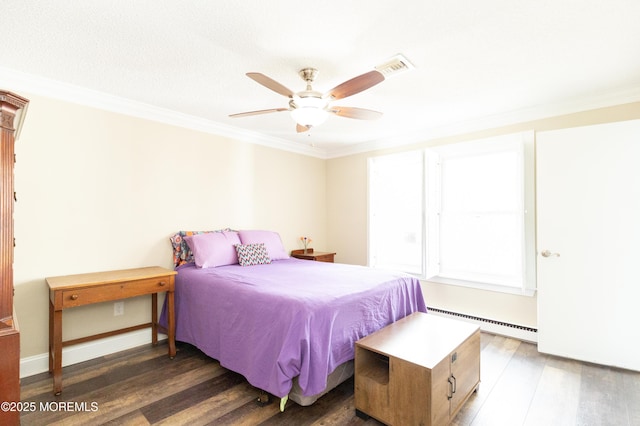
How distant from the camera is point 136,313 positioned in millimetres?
2988

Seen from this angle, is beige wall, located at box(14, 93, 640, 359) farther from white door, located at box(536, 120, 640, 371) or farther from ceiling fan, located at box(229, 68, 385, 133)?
ceiling fan, located at box(229, 68, 385, 133)

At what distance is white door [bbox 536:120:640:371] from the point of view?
250 centimetres

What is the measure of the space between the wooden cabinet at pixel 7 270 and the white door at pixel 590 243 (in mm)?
3598

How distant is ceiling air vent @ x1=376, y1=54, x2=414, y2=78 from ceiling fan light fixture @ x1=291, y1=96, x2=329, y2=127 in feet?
1.68

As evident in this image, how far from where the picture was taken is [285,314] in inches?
75.0

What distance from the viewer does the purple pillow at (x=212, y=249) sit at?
303 cm

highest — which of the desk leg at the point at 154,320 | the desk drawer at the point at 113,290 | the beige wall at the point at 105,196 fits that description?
the beige wall at the point at 105,196

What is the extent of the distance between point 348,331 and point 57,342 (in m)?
2.03

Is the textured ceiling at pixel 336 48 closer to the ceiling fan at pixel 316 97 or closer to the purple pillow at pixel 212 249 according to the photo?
the ceiling fan at pixel 316 97

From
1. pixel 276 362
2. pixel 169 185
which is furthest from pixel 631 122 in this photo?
pixel 169 185

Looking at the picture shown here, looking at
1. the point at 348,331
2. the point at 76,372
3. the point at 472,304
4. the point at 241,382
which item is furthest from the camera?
the point at 472,304

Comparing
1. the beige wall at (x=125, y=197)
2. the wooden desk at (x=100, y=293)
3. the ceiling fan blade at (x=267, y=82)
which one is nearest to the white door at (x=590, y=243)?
the beige wall at (x=125, y=197)

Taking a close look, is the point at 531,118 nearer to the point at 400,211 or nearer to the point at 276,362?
the point at 400,211

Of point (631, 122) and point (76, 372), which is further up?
point (631, 122)
